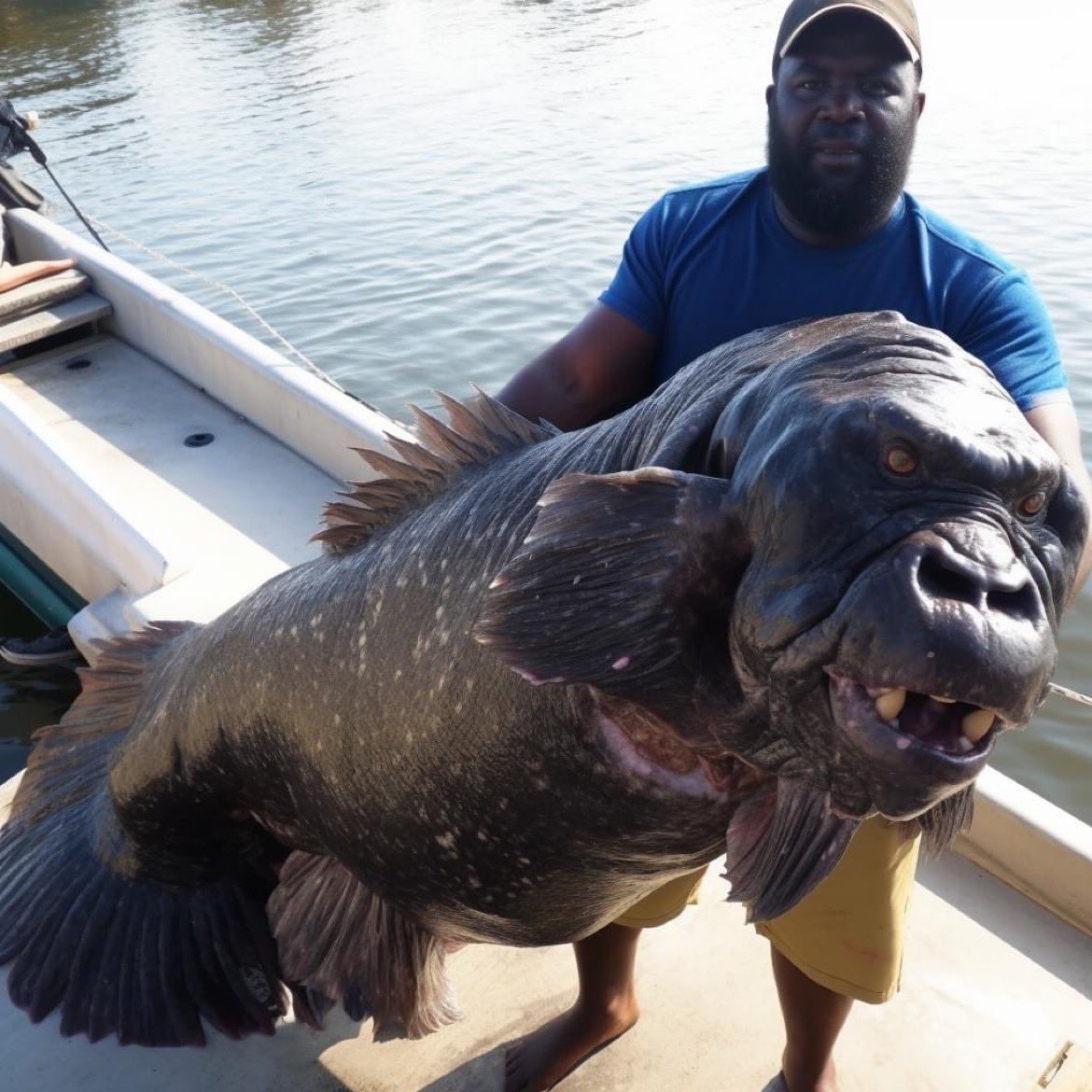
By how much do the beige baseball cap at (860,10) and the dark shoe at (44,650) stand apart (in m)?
4.13

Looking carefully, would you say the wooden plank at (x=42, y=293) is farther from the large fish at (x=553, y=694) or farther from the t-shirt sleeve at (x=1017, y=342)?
the t-shirt sleeve at (x=1017, y=342)

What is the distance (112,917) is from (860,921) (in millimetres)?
1727

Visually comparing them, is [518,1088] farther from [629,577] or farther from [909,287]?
[909,287]

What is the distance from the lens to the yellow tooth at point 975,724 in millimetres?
1206

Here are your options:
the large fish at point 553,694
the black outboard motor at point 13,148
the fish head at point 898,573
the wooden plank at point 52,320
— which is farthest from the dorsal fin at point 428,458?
the black outboard motor at point 13,148

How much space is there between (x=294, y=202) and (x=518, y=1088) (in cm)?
1270

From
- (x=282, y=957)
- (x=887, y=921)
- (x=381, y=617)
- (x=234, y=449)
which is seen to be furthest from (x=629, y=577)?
(x=234, y=449)

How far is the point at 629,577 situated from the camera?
4.48ft

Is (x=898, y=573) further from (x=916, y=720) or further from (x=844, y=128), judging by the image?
(x=844, y=128)

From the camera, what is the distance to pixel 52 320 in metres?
6.72

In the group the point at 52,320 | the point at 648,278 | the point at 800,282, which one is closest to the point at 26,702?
the point at 52,320

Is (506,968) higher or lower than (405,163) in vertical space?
higher

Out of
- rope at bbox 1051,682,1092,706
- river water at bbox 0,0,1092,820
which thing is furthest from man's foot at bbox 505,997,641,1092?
river water at bbox 0,0,1092,820

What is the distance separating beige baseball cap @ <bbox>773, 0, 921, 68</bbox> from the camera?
8.45 feet
